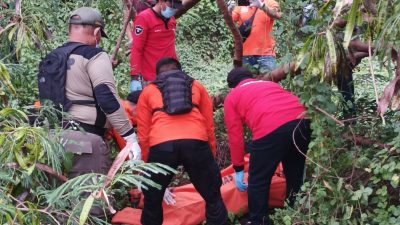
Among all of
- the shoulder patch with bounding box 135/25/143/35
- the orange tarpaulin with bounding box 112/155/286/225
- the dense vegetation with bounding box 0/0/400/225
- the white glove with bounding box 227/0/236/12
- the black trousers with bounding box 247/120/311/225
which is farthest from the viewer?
the white glove with bounding box 227/0/236/12

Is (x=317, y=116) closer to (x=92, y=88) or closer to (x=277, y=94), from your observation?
(x=277, y=94)

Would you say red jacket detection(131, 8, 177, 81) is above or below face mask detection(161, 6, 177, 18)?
below

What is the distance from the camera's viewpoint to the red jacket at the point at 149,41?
17.4 ft

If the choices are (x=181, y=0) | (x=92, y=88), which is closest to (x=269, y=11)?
(x=181, y=0)

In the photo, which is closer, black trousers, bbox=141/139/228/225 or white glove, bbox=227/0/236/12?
black trousers, bbox=141/139/228/225

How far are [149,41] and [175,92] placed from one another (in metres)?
1.63

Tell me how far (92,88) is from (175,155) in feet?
2.24

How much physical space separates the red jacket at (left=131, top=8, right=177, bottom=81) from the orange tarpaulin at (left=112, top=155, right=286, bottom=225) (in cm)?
133

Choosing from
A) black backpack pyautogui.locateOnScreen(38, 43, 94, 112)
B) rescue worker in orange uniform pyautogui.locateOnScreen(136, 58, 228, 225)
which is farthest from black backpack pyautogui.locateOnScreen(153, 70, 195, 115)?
black backpack pyautogui.locateOnScreen(38, 43, 94, 112)

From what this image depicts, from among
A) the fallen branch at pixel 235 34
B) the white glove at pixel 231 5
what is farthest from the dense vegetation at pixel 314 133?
the white glove at pixel 231 5

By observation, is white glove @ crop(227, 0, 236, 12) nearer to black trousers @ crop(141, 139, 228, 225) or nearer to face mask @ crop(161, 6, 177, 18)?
face mask @ crop(161, 6, 177, 18)

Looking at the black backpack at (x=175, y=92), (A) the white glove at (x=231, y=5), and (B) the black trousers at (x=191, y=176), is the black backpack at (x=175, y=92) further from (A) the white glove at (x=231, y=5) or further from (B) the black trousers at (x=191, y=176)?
(A) the white glove at (x=231, y=5)

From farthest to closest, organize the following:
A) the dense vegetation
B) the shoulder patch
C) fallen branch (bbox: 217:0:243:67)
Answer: the shoulder patch, fallen branch (bbox: 217:0:243:67), the dense vegetation

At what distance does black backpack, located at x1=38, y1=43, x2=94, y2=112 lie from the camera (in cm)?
368
